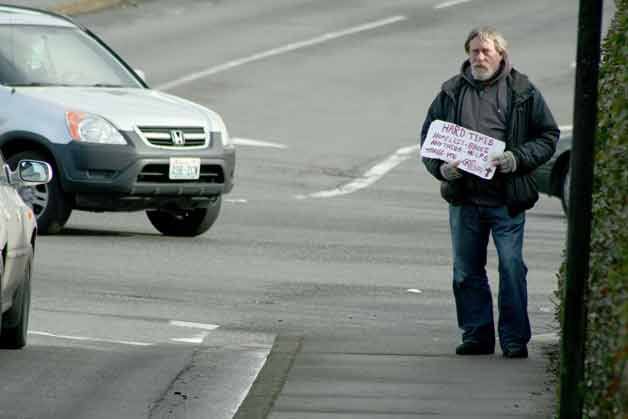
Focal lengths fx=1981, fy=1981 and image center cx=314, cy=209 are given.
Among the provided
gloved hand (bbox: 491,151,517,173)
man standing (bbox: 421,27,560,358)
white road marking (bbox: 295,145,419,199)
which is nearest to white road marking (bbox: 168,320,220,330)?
man standing (bbox: 421,27,560,358)

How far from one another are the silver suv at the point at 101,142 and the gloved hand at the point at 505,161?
6.66 m

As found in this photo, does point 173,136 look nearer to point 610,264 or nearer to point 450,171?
point 450,171

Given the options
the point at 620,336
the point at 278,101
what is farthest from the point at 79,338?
the point at 278,101

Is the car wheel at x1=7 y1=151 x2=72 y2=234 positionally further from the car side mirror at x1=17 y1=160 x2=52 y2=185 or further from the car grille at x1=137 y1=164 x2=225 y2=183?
the car side mirror at x1=17 y1=160 x2=52 y2=185

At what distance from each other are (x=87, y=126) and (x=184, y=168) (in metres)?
0.92

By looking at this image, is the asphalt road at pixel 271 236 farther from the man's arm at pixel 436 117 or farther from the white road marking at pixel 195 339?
the man's arm at pixel 436 117

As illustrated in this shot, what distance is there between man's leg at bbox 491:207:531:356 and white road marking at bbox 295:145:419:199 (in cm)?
1198

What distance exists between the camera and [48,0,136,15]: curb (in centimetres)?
4028

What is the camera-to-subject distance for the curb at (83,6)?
40.3m

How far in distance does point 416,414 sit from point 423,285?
5.89m

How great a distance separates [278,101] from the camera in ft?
107

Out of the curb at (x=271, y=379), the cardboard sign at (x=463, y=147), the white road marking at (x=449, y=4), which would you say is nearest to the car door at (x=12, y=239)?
the curb at (x=271, y=379)

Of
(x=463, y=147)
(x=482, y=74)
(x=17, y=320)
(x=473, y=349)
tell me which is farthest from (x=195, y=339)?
(x=482, y=74)

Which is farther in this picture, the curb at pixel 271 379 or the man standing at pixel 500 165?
the man standing at pixel 500 165
